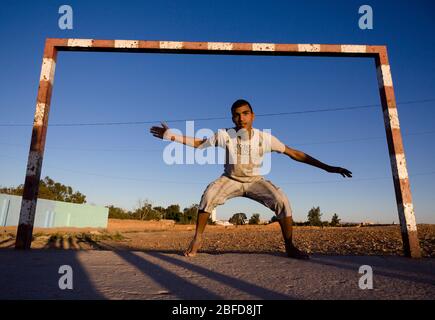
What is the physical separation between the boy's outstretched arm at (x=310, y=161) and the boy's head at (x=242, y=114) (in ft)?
2.05

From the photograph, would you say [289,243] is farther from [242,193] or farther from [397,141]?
[397,141]

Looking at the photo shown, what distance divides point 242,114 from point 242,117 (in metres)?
0.04

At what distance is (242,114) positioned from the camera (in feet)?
12.4

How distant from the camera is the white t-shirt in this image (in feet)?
12.1

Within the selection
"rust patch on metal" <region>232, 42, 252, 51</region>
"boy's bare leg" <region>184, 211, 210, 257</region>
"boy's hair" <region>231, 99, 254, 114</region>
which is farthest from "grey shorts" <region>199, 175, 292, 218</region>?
"rust patch on metal" <region>232, 42, 252, 51</region>

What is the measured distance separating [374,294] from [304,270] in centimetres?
81

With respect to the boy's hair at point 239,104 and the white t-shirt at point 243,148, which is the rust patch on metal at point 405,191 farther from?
the boy's hair at point 239,104

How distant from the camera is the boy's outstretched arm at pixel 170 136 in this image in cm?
368

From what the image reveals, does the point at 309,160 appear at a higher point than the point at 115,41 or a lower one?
lower

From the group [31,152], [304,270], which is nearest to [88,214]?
[31,152]

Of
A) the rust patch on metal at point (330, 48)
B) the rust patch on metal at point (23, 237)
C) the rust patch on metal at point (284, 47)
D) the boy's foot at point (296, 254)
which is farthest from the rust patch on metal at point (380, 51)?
the rust patch on metal at point (23, 237)

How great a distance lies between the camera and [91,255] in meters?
3.38
